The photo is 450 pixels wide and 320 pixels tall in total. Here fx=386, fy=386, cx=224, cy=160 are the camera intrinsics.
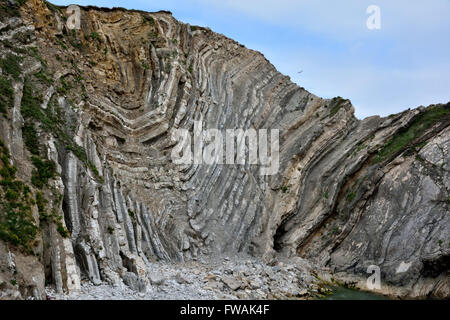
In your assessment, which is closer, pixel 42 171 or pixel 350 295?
pixel 42 171

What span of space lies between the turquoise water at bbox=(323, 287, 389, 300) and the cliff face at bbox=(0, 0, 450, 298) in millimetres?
1048

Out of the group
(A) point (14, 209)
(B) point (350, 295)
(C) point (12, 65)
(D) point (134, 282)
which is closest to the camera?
(A) point (14, 209)

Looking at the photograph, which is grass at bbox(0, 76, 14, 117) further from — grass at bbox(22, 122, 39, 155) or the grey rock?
the grey rock

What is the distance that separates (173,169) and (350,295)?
11365mm

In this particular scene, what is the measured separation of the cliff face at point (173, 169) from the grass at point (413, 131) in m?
0.10

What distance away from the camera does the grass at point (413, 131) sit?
22844 mm

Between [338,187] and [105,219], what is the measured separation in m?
14.1

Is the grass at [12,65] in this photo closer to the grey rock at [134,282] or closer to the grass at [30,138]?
the grass at [30,138]

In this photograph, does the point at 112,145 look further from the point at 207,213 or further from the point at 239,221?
the point at 239,221

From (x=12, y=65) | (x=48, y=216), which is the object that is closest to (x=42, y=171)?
(x=48, y=216)

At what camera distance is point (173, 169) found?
22.2 metres

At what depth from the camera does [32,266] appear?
11133mm

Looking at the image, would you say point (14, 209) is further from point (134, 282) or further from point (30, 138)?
point (134, 282)
